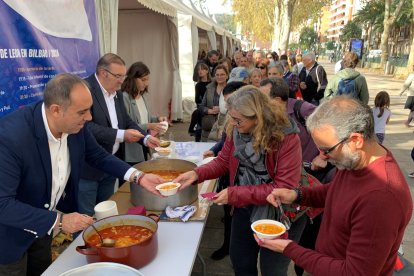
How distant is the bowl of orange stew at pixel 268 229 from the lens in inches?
59.3

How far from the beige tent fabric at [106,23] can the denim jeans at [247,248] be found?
290cm

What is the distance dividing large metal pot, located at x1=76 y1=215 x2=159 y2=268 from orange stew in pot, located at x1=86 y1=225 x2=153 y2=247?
0.02m

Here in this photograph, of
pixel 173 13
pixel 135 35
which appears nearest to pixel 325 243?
pixel 173 13

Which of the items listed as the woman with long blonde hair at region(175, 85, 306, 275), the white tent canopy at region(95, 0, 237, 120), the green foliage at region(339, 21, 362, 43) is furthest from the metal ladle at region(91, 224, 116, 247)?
the green foliage at region(339, 21, 362, 43)

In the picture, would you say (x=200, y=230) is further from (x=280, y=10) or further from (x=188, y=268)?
(x=280, y=10)

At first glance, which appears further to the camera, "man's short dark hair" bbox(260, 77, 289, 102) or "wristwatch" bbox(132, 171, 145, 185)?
"man's short dark hair" bbox(260, 77, 289, 102)

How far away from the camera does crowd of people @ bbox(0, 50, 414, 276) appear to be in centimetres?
120

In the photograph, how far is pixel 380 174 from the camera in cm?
118

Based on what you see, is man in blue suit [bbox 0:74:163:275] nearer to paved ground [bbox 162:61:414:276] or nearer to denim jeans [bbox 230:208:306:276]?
denim jeans [bbox 230:208:306:276]

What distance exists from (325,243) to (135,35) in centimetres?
709

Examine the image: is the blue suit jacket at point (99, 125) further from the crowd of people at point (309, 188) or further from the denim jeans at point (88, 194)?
the crowd of people at point (309, 188)

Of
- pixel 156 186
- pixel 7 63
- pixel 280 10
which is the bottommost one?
pixel 156 186

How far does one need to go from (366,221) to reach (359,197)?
0.09m

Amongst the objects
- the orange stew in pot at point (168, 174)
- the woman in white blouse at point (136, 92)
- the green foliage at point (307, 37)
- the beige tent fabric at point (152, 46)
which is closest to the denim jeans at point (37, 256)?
the orange stew in pot at point (168, 174)
